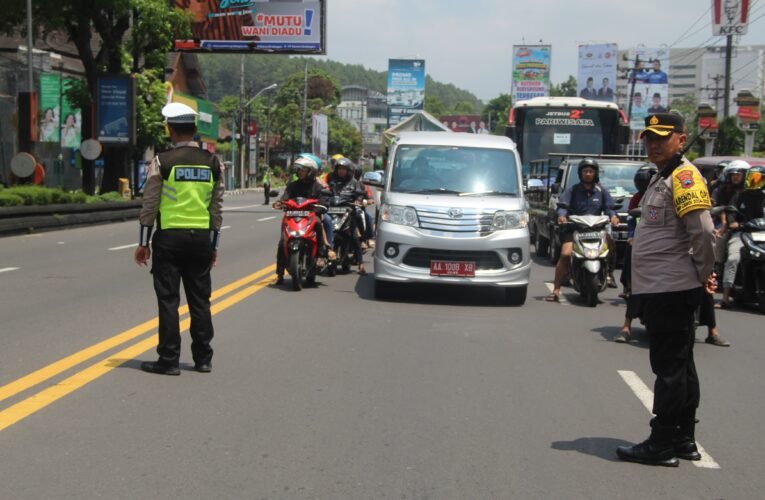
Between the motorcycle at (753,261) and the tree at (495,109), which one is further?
the tree at (495,109)

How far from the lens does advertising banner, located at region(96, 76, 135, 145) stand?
31.6 metres

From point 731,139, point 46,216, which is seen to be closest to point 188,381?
Result: point 46,216

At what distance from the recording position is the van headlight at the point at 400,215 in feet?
37.2

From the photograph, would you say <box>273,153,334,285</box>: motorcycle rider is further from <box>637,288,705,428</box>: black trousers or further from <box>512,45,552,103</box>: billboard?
<box>512,45,552,103</box>: billboard

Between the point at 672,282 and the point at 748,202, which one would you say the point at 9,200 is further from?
the point at 672,282

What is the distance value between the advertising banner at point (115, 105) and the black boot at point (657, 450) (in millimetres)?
28707

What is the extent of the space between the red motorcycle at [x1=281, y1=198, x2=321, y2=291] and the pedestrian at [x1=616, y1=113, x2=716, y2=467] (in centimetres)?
708

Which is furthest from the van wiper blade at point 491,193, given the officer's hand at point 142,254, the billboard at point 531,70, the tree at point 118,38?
the billboard at point 531,70

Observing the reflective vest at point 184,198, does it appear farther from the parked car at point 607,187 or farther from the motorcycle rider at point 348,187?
the parked car at point 607,187

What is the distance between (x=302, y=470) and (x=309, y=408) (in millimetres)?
1248

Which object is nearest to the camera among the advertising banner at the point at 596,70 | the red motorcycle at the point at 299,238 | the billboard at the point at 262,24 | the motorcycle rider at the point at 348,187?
the red motorcycle at the point at 299,238

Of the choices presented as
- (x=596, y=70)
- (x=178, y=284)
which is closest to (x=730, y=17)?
(x=596, y=70)

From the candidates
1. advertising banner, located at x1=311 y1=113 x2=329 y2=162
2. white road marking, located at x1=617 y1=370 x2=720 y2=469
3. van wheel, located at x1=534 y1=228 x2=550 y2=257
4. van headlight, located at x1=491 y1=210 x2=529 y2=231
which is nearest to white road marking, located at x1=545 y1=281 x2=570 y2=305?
van headlight, located at x1=491 y1=210 x2=529 y2=231

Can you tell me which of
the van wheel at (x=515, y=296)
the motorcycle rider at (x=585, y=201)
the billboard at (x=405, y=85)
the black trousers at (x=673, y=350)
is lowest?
the van wheel at (x=515, y=296)
